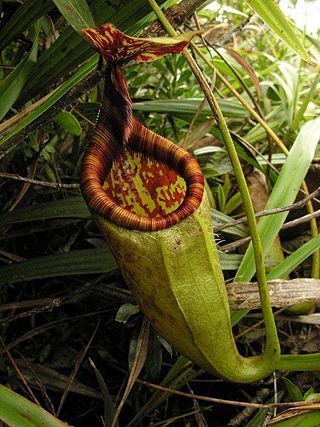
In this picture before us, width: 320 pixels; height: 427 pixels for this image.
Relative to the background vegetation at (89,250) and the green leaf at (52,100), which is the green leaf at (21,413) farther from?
the green leaf at (52,100)

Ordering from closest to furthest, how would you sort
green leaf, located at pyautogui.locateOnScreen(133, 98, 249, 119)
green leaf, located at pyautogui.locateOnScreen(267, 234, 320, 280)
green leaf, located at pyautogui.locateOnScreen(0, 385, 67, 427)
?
green leaf, located at pyautogui.locateOnScreen(0, 385, 67, 427) → green leaf, located at pyautogui.locateOnScreen(267, 234, 320, 280) → green leaf, located at pyautogui.locateOnScreen(133, 98, 249, 119)

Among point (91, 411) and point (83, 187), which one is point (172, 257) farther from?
point (91, 411)

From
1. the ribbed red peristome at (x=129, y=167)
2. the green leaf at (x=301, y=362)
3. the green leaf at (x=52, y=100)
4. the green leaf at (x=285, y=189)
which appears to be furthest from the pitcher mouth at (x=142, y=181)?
the green leaf at (x=301, y=362)

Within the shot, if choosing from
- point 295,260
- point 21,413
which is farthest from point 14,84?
point 295,260

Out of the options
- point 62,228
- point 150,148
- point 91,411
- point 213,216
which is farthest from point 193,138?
point 91,411

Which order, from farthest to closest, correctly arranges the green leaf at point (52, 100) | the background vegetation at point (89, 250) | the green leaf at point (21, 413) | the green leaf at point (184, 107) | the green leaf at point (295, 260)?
the green leaf at point (184, 107) < the green leaf at point (295, 260) < the background vegetation at point (89, 250) < the green leaf at point (52, 100) < the green leaf at point (21, 413)

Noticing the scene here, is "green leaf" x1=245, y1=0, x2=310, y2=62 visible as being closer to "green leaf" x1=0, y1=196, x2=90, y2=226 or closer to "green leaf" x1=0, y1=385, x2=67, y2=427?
"green leaf" x1=0, y1=196, x2=90, y2=226

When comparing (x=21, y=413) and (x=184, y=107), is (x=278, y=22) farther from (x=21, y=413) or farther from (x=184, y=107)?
(x=21, y=413)

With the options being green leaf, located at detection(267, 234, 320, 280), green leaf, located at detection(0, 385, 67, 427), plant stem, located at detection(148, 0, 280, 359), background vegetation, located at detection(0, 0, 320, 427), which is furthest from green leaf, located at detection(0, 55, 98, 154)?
green leaf, located at detection(267, 234, 320, 280)
